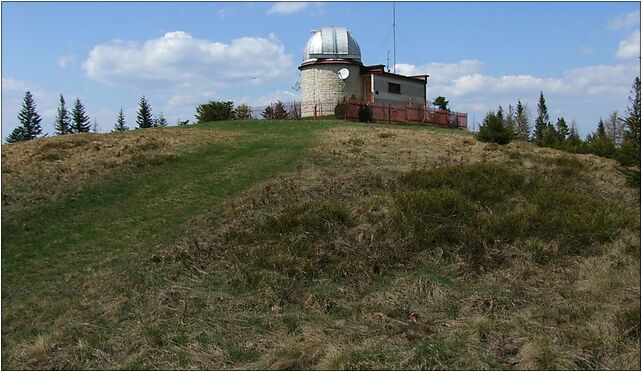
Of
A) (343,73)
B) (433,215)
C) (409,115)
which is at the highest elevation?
(343,73)

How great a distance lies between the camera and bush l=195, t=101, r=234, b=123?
2928 centimetres

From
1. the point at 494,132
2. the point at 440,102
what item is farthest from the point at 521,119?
the point at 494,132

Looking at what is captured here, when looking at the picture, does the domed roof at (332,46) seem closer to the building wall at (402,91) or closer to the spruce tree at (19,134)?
the building wall at (402,91)

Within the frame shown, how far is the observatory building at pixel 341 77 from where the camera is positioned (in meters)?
34.1

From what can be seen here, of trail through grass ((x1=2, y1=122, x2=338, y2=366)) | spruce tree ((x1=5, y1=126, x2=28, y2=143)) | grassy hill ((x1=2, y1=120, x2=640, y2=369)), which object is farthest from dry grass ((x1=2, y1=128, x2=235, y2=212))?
spruce tree ((x1=5, y1=126, x2=28, y2=143))

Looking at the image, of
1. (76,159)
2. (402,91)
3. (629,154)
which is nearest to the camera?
(629,154)

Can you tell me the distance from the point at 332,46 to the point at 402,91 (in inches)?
211

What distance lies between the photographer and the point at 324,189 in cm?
1145

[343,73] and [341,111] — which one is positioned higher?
[343,73]

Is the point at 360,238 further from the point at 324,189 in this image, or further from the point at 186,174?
the point at 186,174

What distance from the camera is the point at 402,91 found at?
35844 mm

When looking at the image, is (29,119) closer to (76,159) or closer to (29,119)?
(29,119)

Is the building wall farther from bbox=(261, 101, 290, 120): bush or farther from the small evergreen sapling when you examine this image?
the small evergreen sapling

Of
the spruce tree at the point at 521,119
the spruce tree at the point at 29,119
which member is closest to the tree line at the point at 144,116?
the spruce tree at the point at 29,119
